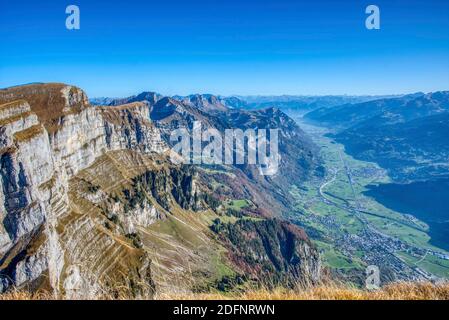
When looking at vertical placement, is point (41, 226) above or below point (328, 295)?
below

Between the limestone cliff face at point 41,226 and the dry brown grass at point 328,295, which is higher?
the dry brown grass at point 328,295

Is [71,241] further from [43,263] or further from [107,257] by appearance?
[43,263]

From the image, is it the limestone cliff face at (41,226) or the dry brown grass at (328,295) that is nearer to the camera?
the dry brown grass at (328,295)

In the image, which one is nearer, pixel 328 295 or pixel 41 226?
pixel 328 295

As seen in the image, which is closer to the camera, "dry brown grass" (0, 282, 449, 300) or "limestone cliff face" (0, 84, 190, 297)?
"dry brown grass" (0, 282, 449, 300)

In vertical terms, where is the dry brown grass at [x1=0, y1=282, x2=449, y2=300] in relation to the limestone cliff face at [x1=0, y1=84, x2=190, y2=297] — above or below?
above
